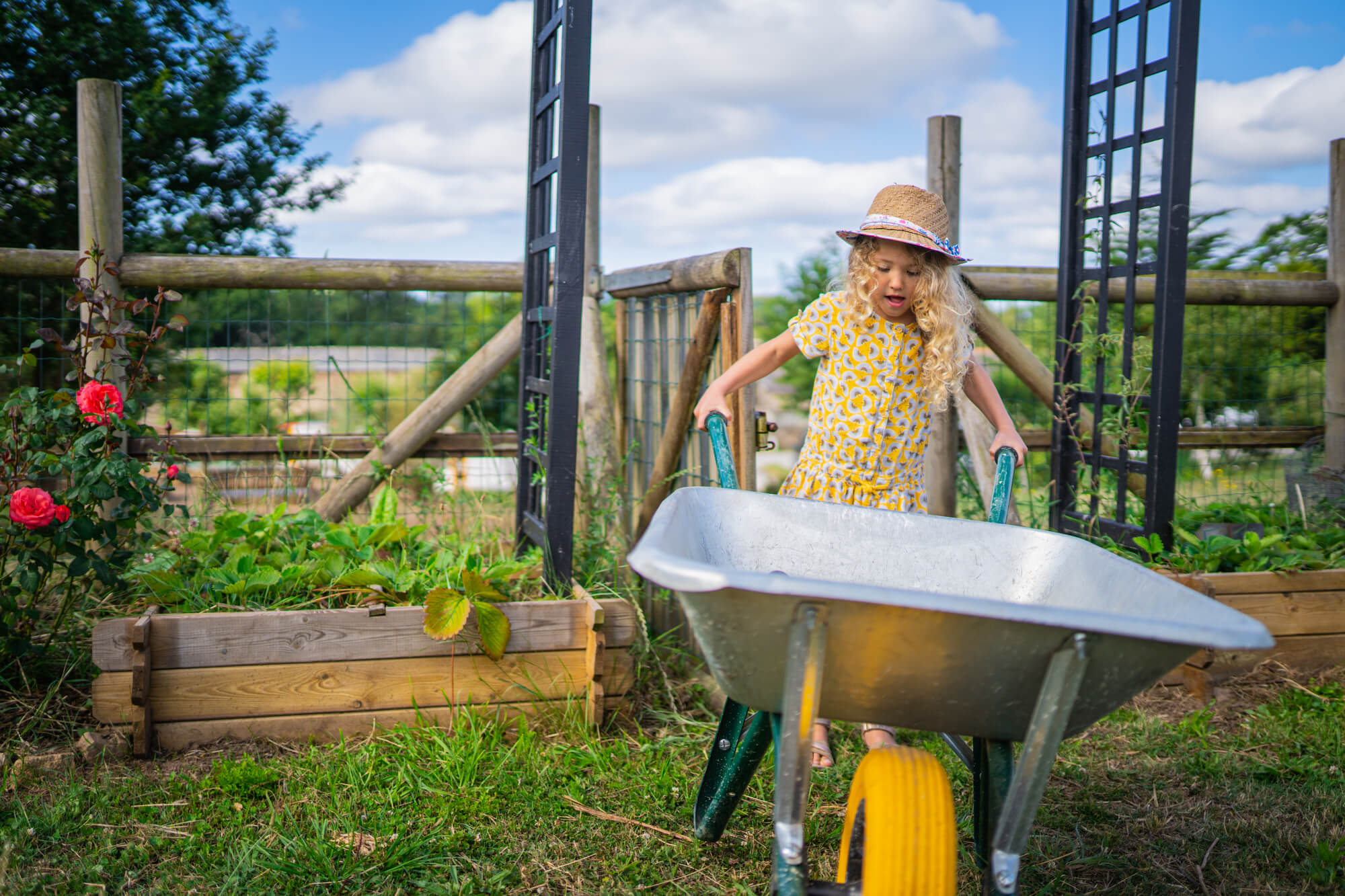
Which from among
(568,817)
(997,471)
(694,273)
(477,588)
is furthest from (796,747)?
(694,273)

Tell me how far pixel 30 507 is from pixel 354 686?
2.85 ft

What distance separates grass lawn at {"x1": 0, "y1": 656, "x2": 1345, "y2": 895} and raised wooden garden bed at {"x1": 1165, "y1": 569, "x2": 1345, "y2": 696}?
0.85 ft

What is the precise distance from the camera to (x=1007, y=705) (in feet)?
4.35

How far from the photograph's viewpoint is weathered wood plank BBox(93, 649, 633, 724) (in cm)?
243

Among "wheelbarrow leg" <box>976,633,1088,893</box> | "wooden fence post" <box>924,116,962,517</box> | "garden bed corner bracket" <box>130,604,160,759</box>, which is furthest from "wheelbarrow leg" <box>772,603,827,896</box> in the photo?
"wooden fence post" <box>924,116,962,517</box>

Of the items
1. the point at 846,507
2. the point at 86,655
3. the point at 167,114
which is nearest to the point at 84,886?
the point at 86,655

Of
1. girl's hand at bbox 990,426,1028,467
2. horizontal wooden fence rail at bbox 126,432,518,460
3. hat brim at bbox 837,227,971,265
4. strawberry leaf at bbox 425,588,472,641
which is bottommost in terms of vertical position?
strawberry leaf at bbox 425,588,472,641

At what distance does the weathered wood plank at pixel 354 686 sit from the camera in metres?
2.43

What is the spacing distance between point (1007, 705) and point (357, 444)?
115 inches

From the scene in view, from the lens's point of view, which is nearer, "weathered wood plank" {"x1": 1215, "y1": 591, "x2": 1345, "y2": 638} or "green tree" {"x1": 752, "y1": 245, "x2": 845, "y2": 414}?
"weathered wood plank" {"x1": 1215, "y1": 591, "x2": 1345, "y2": 638}

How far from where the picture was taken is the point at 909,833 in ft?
4.12

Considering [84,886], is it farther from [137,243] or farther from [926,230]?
[137,243]

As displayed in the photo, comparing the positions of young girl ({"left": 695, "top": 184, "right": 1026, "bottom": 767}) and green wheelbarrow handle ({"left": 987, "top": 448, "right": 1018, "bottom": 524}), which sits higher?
young girl ({"left": 695, "top": 184, "right": 1026, "bottom": 767})

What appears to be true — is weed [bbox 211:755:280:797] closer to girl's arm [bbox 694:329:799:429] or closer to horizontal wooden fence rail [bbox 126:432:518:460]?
girl's arm [bbox 694:329:799:429]
